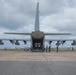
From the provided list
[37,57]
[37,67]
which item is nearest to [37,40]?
[37,57]

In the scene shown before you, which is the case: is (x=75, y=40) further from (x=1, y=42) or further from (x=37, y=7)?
(x=1, y=42)

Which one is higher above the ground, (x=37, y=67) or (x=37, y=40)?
(x=37, y=40)

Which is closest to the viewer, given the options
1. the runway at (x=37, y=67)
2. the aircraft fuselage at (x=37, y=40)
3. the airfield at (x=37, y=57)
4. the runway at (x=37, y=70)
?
the runway at (x=37, y=70)

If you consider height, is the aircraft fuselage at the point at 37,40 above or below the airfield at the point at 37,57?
above

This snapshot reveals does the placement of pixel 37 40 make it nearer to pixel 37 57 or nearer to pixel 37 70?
pixel 37 57

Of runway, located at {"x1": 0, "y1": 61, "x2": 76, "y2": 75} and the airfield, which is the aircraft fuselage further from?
runway, located at {"x1": 0, "y1": 61, "x2": 76, "y2": 75}

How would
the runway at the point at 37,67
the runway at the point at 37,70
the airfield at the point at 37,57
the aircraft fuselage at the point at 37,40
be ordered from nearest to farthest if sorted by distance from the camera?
1. the runway at the point at 37,70
2. the runway at the point at 37,67
3. the airfield at the point at 37,57
4. the aircraft fuselage at the point at 37,40

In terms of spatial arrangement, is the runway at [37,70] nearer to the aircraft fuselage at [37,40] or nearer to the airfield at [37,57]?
the airfield at [37,57]

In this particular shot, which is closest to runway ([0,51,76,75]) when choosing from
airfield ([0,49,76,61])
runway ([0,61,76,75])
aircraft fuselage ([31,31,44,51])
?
runway ([0,61,76,75])

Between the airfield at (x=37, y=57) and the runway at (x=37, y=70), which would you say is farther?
the airfield at (x=37, y=57)

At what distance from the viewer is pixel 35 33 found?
56344 mm

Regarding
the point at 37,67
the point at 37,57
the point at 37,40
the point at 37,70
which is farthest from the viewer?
the point at 37,40

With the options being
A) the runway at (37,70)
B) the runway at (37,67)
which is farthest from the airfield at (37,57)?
the runway at (37,70)

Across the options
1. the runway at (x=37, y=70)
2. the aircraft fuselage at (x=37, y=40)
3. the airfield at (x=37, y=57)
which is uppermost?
the aircraft fuselage at (x=37, y=40)
